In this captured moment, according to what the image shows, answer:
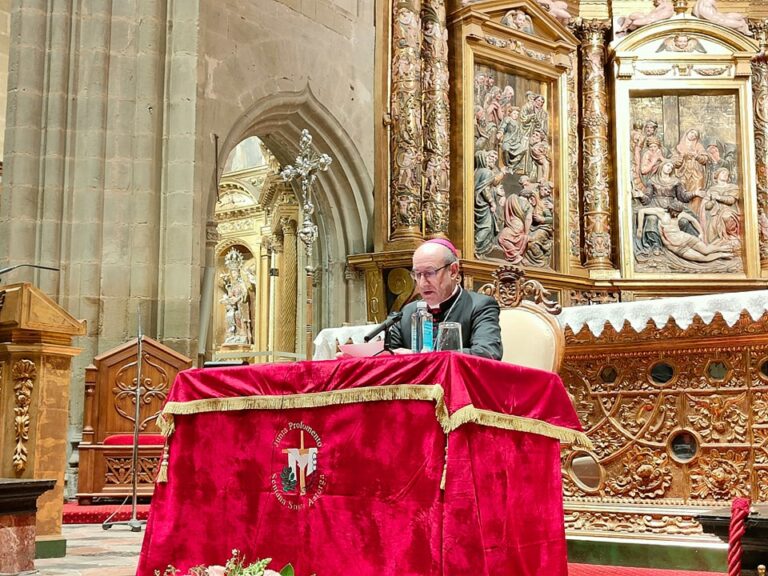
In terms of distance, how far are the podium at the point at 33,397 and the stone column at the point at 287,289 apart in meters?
9.16

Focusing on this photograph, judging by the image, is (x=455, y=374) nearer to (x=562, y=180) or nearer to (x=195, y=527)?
(x=195, y=527)

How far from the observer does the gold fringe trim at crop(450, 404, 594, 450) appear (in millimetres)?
3057

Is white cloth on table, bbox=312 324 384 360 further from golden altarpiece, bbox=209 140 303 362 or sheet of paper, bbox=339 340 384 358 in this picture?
golden altarpiece, bbox=209 140 303 362

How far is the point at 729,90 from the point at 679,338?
8.22m

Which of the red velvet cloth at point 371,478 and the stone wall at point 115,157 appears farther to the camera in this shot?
the stone wall at point 115,157

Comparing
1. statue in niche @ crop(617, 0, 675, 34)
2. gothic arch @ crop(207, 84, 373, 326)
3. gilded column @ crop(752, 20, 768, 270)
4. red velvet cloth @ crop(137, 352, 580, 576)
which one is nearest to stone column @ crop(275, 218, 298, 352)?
gothic arch @ crop(207, 84, 373, 326)

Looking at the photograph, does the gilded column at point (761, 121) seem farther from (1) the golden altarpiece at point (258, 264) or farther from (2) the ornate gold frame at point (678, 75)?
(1) the golden altarpiece at point (258, 264)

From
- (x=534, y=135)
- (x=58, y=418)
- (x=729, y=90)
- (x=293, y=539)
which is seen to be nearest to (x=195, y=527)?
(x=293, y=539)

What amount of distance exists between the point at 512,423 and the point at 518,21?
965 cm

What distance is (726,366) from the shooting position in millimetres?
5359

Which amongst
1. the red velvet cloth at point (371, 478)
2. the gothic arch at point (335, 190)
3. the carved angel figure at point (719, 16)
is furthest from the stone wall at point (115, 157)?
the red velvet cloth at point (371, 478)

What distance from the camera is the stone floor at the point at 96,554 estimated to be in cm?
464

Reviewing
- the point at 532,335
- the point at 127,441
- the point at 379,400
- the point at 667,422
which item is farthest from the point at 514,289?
the point at 127,441

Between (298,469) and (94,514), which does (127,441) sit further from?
(298,469)
